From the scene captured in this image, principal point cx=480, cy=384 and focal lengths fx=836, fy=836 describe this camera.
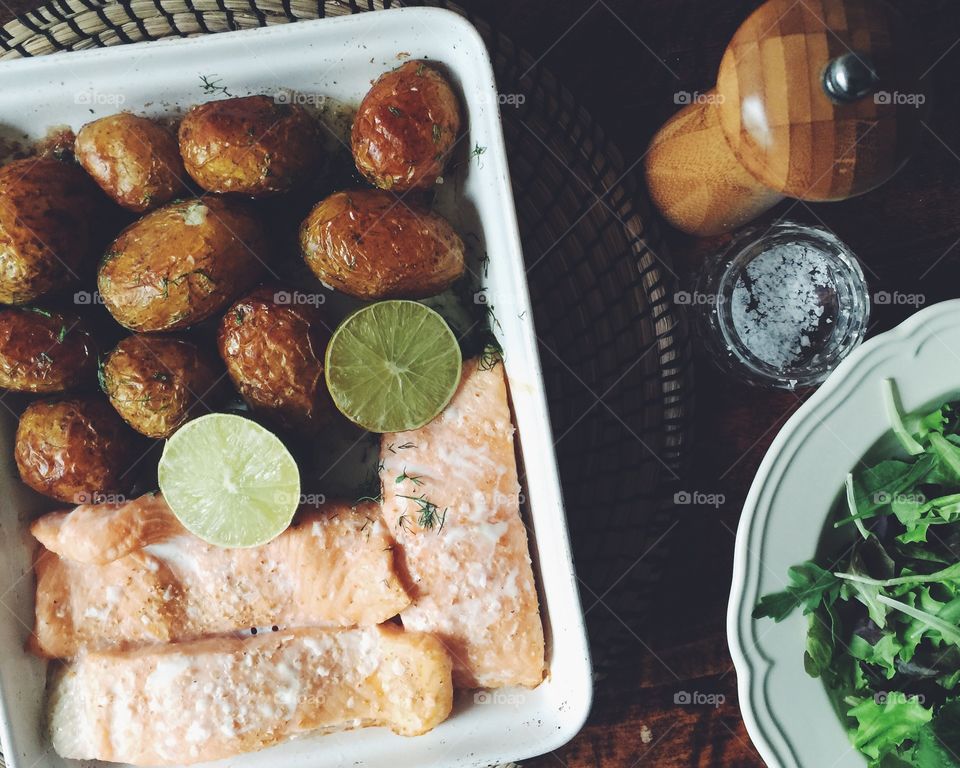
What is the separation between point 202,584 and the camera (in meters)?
1.59

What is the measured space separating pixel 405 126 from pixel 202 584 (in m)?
0.93

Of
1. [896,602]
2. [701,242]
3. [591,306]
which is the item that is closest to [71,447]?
[591,306]

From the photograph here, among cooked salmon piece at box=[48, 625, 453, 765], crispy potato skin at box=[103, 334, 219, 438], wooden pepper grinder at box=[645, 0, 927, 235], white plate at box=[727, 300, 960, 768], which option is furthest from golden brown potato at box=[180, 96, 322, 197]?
white plate at box=[727, 300, 960, 768]

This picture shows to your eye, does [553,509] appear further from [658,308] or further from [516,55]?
[516,55]

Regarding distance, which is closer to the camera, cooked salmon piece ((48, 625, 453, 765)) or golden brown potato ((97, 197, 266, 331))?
golden brown potato ((97, 197, 266, 331))

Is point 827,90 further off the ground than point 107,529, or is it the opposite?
point 827,90

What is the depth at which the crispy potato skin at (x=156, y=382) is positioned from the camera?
4.76ft

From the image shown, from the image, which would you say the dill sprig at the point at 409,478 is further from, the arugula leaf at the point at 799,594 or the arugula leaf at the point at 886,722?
the arugula leaf at the point at 886,722

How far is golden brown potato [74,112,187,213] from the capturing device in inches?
56.5

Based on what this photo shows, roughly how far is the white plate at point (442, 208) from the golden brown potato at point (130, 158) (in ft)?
0.24

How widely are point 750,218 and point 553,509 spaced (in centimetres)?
69

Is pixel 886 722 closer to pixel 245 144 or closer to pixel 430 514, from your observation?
pixel 430 514

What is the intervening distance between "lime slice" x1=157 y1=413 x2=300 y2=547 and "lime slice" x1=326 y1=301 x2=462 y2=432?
0.16m

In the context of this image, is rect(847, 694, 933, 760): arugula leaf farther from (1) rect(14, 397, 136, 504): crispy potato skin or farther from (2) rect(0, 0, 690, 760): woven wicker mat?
(1) rect(14, 397, 136, 504): crispy potato skin
